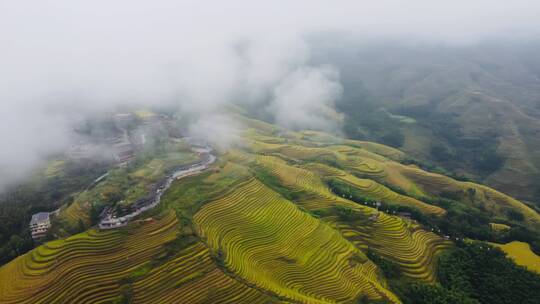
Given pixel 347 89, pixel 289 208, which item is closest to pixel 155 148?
pixel 289 208

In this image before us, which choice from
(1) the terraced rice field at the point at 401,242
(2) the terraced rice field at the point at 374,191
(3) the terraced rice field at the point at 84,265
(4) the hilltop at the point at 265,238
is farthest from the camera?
(2) the terraced rice field at the point at 374,191

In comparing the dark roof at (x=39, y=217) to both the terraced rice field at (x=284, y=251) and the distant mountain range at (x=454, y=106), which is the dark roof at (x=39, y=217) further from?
the distant mountain range at (x=454, y=106)

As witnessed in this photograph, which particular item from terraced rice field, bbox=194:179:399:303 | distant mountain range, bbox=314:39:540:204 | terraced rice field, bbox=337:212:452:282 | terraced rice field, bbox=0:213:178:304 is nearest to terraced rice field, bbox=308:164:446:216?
terraced rice field, bbox=337:212:452:282

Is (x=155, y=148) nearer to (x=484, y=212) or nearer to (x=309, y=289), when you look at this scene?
(x=309, y=289)

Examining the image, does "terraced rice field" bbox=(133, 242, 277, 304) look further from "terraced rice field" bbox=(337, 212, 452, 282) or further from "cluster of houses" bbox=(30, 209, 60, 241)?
"terraced rice field" bbox=(337, 212, 452, 282)

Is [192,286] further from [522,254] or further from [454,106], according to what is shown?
[454,106]

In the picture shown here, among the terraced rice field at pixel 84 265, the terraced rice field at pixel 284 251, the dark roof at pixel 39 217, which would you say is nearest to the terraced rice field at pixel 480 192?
the terraced rice field at pixel 284 251

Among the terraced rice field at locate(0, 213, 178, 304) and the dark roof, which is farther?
the dark roof

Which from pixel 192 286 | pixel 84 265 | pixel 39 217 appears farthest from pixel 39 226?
pixel 192 286
